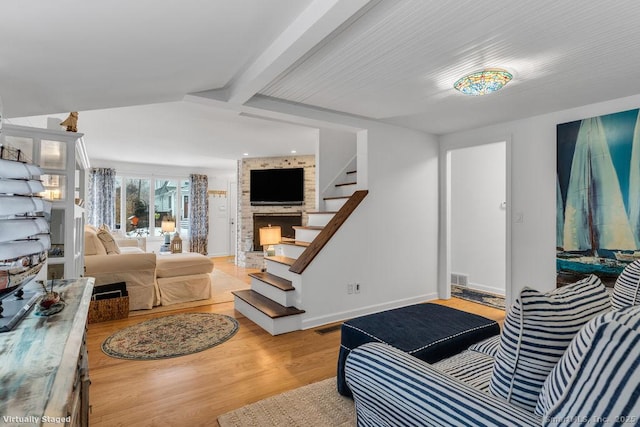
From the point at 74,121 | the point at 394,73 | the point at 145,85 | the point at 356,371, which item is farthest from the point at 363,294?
the point at 74,121

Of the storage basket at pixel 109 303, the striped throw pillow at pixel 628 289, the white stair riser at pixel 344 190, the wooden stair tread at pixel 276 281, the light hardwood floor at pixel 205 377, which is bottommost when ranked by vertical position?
the light hardwood floor at pixel 205 377

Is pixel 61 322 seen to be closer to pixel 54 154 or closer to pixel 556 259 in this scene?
pixel 54 154

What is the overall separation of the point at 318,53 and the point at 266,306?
2429 millimetres

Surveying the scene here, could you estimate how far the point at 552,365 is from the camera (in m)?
0.89

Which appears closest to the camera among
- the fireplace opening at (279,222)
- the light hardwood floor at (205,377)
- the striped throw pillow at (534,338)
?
the striped throw pillow at (534,338)

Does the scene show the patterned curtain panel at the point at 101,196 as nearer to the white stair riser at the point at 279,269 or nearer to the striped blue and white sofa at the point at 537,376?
the white stair riser at the point at 279,269

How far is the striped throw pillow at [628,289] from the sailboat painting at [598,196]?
71.0 inches

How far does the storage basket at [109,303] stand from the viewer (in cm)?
342

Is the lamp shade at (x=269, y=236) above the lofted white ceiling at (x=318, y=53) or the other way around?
the other way around

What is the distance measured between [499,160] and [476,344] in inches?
141

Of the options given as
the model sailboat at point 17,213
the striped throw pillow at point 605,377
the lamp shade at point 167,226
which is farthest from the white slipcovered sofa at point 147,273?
the striped throw pillow at point 605,377

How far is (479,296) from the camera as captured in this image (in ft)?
14.8

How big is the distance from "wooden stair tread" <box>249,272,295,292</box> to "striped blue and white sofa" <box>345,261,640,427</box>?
2161 mm

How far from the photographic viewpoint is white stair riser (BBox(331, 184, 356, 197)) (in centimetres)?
421
